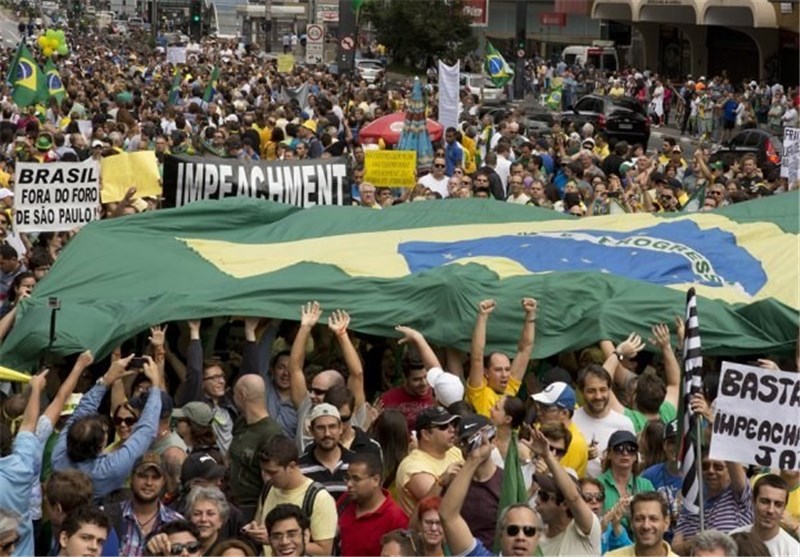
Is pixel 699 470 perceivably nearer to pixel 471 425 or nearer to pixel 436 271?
pixel 471 425

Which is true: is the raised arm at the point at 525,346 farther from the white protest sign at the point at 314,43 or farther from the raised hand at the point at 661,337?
the white protest sign at the point at 314,43

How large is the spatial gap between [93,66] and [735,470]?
36.7 meters

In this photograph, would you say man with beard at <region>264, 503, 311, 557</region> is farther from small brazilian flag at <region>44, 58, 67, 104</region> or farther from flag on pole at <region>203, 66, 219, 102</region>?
flag on pole at <region>203, 66, 219, 102</region>

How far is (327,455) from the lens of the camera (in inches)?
355

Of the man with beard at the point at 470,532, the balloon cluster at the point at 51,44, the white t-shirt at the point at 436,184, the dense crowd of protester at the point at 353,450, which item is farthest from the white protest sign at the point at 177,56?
the man with beard at the point at 470,532

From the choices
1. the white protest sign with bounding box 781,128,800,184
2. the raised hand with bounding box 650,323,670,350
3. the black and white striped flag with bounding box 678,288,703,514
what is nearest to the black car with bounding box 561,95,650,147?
the white protest sign with bounding box 781,128,800,184

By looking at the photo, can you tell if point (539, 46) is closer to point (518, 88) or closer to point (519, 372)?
point (518, 88)

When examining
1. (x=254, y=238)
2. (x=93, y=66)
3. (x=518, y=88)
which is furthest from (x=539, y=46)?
(x=254, y=238)

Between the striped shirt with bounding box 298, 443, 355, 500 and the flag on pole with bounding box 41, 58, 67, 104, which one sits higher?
the flag on pole with bounding box 41, 58, 67, 104

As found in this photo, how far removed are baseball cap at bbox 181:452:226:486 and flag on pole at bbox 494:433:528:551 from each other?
1410 mm

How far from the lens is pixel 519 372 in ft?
36.5

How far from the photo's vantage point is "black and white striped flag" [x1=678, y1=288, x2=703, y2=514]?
8.49m

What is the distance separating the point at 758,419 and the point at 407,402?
2.60 meters

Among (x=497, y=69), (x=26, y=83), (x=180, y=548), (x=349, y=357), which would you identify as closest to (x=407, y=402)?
(x=349, y=357)
